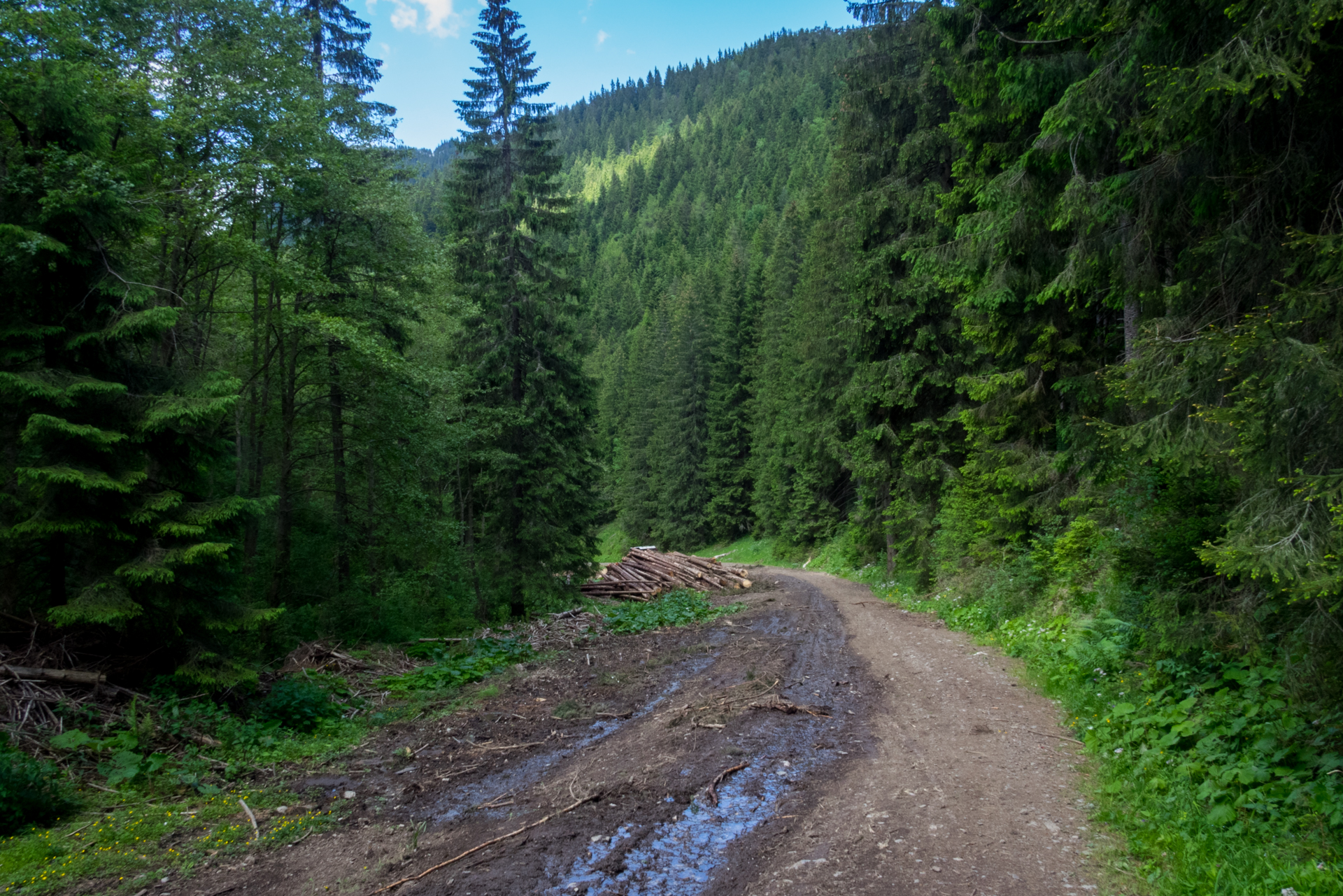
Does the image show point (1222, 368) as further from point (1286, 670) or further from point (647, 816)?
point (647, 816)

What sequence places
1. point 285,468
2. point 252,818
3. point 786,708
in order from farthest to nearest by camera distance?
point 285,468
point 786,708
point 252,818

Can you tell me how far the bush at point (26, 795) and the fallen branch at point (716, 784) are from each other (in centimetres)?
512

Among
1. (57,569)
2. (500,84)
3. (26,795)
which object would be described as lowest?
(26,795)

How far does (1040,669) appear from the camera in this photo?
26.9 feet

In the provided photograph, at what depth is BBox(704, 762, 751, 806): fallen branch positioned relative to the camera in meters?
5.23

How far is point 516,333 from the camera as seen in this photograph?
16.4 meters

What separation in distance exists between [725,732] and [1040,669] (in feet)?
14.2

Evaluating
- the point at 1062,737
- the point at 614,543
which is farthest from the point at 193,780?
the point at 614,543

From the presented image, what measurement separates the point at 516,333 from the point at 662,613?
26.4 ft

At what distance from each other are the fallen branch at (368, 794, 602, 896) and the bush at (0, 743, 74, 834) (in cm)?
313

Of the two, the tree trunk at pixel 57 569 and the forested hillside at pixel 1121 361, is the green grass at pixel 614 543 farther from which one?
the tree trunk at pixel 57 569

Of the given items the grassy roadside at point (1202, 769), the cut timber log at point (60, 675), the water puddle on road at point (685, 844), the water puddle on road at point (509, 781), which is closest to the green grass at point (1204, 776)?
the grassy roadside at point (1202, 769)

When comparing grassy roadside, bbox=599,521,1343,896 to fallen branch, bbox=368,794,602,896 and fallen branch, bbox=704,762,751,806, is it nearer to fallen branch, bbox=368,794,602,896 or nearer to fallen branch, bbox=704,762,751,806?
fallen branch, bbox=704,762,751,806

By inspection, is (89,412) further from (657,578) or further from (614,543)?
(614,543)
